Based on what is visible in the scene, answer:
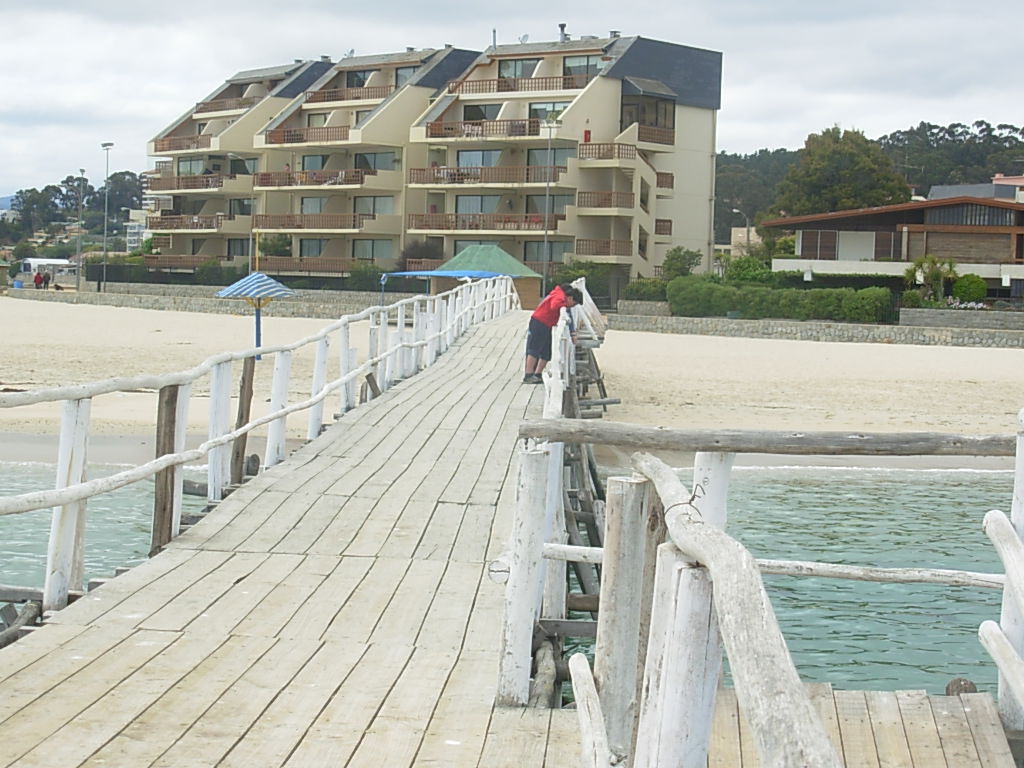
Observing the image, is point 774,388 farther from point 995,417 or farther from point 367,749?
point 367,749

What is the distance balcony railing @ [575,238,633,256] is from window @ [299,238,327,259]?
52.0 ft

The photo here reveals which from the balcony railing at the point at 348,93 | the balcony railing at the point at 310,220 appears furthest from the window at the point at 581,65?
the balcony railing at the point at 310,220

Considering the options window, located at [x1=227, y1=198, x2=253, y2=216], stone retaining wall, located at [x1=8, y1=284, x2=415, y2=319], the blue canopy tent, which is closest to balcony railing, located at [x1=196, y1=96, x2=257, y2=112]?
window, located at [x1=227, y1=198, x2=253, y2=216]

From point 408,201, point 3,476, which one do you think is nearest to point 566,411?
point 3,476

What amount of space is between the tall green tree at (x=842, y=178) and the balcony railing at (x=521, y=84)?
17.2m

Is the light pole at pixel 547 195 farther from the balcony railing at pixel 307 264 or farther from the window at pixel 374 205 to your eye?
the balcony railing at pixel 307 264

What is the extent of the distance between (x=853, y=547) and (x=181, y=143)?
225 ft

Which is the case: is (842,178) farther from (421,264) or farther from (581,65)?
(421,264)

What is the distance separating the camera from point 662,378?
3278cm

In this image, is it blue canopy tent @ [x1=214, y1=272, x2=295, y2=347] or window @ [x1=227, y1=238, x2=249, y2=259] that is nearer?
blue canopy tent @ [x1=214, y1=272, x2=295, y2=347]

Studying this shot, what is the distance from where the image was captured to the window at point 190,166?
7900 centimetres

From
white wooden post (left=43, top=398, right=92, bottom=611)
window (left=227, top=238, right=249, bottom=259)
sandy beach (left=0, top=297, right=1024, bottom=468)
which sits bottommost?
sandy beach (left=0, top=297, right=1024, bottom=468)

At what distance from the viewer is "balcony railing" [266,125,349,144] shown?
224 ft

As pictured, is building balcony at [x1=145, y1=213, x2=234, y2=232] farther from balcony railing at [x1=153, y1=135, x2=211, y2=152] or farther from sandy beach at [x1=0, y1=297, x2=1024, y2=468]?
sandy beach at [x1=0, y1=297, x2=1024, y2=468]
